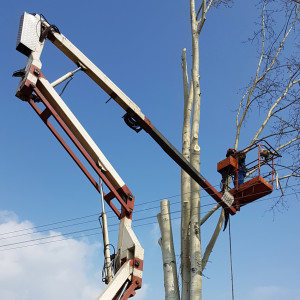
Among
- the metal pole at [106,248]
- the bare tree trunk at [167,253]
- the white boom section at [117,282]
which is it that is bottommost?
the white boom section at [117,282]

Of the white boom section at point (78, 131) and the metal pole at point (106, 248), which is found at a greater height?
the white boom section at point (78, 131)

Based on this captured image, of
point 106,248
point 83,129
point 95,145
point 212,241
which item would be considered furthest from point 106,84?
point 212,241

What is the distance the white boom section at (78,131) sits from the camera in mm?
6188

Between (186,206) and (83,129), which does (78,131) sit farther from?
(186,206)

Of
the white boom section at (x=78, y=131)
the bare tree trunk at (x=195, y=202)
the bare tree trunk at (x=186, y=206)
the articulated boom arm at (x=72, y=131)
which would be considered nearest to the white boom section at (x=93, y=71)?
the articulated boom arm at (x=72, y=131)

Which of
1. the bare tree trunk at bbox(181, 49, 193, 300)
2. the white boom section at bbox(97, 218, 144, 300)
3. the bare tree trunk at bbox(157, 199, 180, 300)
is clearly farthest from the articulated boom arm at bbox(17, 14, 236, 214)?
the white boom section at bbox(97, 218, 144, 300)

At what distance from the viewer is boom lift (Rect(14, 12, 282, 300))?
18.0 feet

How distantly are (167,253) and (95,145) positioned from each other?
2.77 m

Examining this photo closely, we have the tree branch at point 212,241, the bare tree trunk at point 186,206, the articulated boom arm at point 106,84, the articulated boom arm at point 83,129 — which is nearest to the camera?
the articulated boom arm at point 83,129

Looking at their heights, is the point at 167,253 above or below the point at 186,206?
below

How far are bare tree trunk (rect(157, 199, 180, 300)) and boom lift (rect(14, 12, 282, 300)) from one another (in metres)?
0.94

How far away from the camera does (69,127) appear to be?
20.8ft

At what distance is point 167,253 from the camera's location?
803 cm

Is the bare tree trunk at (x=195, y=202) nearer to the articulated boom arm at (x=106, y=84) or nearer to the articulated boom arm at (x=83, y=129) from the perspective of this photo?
the articulated boom arm at (x=83, y=129)
